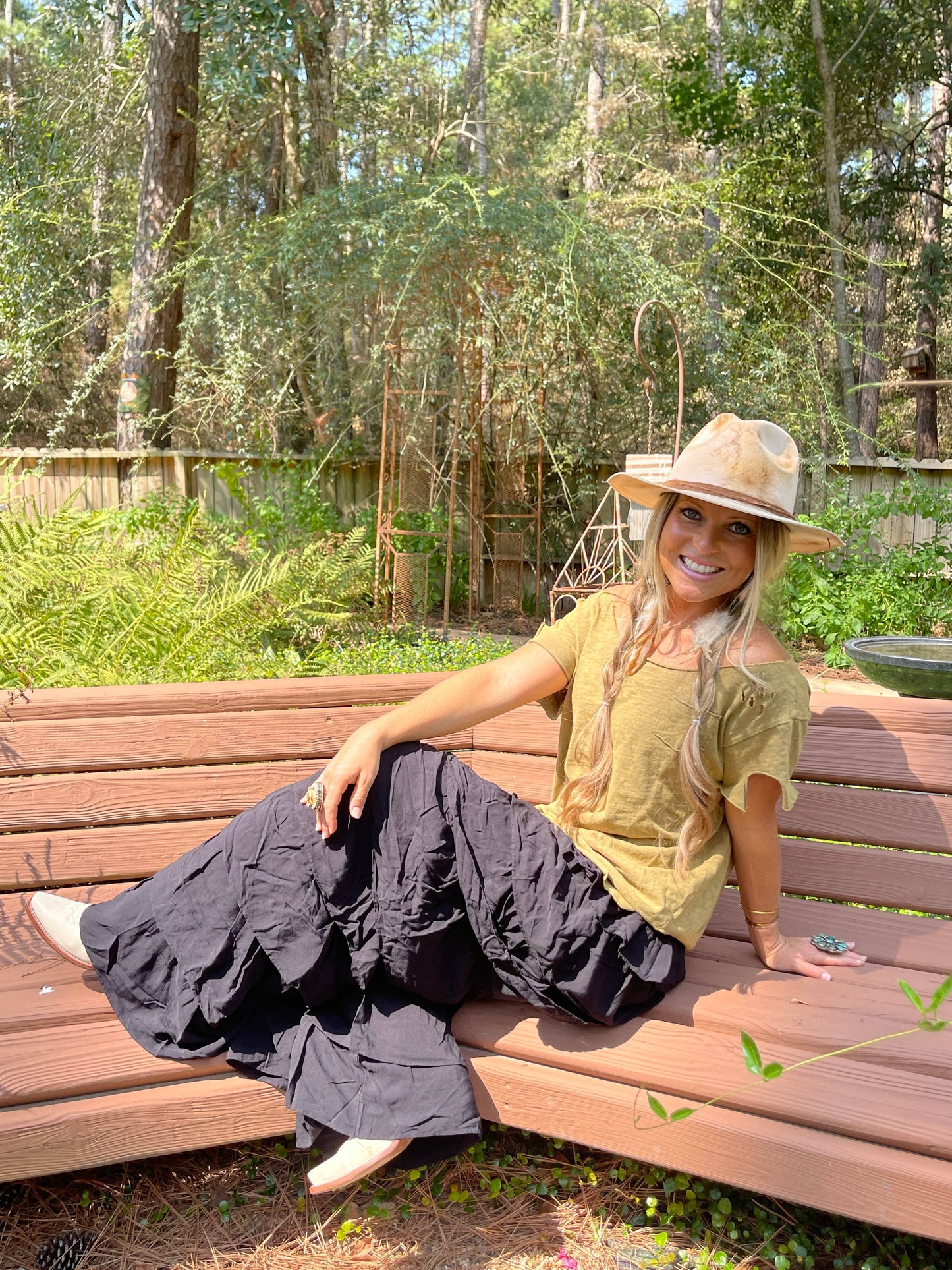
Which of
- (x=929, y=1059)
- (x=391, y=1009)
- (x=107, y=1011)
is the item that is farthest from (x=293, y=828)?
(x=929, y=1059)

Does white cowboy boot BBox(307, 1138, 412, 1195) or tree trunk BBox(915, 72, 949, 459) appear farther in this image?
tree trunk BBox(915, 72, 949, 459)

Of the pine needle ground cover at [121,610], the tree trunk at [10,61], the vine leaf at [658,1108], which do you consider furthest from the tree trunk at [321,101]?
the vine leaf at [658,1108]

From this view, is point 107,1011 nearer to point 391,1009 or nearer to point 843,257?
point 391,1009

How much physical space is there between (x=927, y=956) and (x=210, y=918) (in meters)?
1.41

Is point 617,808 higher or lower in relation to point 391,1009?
higher

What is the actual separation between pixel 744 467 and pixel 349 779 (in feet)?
3.04

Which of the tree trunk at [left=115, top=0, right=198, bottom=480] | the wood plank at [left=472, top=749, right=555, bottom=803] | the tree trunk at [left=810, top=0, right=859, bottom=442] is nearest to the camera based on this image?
the wood plank at [left=472, top=749, right=555, bottom=803]

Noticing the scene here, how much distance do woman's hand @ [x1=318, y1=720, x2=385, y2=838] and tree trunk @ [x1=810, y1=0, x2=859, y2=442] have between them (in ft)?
29.5

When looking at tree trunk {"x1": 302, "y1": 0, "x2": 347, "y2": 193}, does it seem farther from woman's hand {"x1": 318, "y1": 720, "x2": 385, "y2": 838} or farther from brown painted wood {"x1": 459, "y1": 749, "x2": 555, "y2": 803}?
woman's hand {"x1": 318, "y1": 720, "x2": 385, "y2": 838}

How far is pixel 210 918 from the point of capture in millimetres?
1964

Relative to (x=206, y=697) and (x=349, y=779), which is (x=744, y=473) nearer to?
(x=349, y=779)

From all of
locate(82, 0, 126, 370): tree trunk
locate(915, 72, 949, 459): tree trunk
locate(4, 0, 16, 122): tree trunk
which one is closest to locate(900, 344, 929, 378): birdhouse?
locate(915, 72, 949, 459): tree trunk

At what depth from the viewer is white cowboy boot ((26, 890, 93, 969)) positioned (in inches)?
81.7

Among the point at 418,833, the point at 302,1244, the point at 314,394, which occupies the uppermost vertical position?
the point at 314,394
